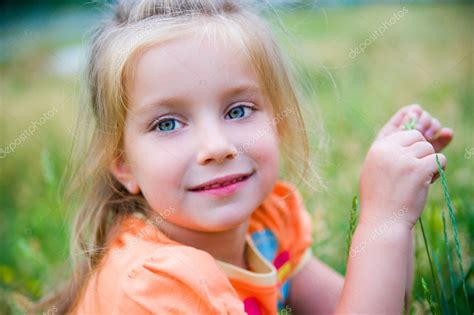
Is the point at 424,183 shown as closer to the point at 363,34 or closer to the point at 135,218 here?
the point at 135,218

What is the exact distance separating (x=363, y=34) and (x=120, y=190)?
2.76 m

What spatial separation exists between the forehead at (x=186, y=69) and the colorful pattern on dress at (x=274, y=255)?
532 mm

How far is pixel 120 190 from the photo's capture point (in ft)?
4.91

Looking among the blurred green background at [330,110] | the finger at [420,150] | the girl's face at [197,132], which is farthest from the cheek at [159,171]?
the finger at [420,150]

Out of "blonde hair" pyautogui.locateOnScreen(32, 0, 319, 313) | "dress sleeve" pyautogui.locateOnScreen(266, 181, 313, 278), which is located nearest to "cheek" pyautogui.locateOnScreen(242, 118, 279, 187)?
→ "blonde hair" pyautogui.locateOnScreen(32, 0, 319, 313)

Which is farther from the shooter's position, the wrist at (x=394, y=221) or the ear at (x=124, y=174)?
the ear at (x=124, y=174)

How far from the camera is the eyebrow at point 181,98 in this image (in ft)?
4.03

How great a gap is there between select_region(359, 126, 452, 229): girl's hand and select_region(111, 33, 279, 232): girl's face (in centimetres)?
22

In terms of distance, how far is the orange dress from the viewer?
1.17m

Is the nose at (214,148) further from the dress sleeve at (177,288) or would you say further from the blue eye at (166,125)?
the dress sleeve at (177,288)

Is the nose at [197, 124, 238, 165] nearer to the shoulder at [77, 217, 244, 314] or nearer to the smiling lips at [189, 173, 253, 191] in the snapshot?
the smiling lips at [189, 173, 253, 191]

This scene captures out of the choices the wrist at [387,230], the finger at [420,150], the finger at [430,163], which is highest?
the finger at [420,150]

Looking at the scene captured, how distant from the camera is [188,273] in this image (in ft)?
3.86

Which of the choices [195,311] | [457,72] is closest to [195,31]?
[195,311]
